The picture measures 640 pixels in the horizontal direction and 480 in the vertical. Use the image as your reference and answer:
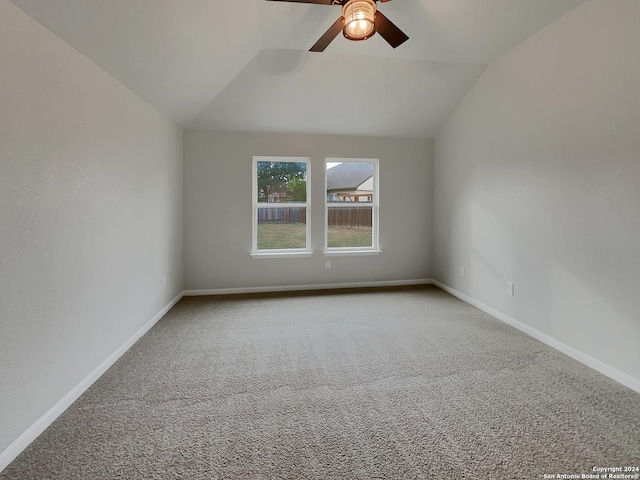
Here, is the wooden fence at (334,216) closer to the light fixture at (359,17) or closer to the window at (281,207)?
the window at (281,207)

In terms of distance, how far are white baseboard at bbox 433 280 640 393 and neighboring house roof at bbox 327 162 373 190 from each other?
2329 millimetres

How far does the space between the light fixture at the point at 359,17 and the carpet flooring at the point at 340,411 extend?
7.65 ft

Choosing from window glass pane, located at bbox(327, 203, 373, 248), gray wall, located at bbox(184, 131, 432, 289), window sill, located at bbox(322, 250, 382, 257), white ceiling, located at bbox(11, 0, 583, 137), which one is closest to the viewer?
white ceiling, located at bbox(11, 0, 583, 137)

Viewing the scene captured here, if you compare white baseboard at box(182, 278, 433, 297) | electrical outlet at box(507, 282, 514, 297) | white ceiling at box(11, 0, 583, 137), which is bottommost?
white baseboard at box(182, 278, 433, 297)

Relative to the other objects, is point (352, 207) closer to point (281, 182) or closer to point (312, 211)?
point (312, 211)

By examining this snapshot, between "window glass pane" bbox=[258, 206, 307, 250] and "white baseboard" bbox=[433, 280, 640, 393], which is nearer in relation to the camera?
"white baseboard" bbox=[433, 280, 640, 393]

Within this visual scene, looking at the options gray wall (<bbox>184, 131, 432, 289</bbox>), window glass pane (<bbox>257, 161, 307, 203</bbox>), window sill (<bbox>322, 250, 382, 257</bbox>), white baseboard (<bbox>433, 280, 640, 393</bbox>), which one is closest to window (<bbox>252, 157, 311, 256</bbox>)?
window glass pane (<bbox>257, 161, 307, 203</bbox>)

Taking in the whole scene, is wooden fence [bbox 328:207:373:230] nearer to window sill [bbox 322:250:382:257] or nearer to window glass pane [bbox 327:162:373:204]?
window glass pane [bbox 327:162:373:204]

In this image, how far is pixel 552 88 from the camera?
2.84 meters

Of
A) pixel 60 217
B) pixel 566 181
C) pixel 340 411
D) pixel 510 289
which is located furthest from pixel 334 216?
pixel 60 217

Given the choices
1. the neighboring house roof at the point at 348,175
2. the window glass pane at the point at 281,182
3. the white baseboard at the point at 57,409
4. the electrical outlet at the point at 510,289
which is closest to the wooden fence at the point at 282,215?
the window glass pane at the point at 281,182

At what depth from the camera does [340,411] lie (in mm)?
1982

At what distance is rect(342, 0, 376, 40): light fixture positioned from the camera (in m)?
1.91

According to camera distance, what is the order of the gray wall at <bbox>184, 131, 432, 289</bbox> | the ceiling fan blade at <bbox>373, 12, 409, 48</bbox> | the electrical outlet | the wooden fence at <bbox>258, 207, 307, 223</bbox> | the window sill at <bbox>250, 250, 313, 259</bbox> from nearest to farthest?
the ceiling fan blade at <bbox>373, 12, 409, 48</bbox>, the electrical outlet, the gray wall at <bbox>184, 131, 432, 289</bbox>, the window sill at <bbox>250, 250, 313, 259</bbox>, the wooden fence at <bbox>258, 207, 307, 223</bbox>
